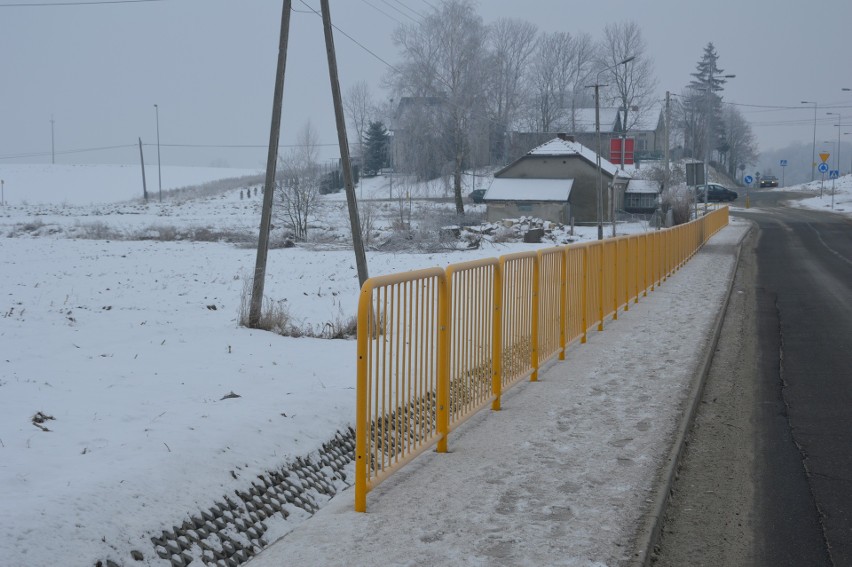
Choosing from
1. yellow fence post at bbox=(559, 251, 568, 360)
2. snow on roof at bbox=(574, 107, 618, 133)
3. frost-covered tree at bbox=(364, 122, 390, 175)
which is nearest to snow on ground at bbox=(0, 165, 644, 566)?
yellow fence post at bbox=(559, 251, 568, 360)

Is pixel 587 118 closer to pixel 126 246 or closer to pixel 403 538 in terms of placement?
pixel 126 246

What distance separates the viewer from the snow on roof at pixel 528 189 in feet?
215

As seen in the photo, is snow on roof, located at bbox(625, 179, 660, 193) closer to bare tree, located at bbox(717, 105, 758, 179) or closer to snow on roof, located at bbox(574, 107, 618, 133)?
snow on roof, located at bbox(574, 107, 618, 133)

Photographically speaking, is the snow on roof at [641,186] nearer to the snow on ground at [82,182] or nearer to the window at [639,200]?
the window at [639,200]

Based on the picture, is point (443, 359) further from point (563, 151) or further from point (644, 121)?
point (644, 121)

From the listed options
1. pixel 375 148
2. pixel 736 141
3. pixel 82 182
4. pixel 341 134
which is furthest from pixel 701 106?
pixel 341 134

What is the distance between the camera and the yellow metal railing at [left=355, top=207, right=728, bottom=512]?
5707 mm

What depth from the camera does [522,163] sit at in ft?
226

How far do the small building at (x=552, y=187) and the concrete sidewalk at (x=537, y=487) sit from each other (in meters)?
55.1

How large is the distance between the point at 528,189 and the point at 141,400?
60.2 metres

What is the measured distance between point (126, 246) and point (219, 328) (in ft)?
78.3

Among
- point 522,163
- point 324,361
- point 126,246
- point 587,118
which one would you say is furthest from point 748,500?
point 587,118

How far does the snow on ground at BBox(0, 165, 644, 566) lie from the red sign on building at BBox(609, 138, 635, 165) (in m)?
85.0

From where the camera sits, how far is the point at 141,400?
313 inches
